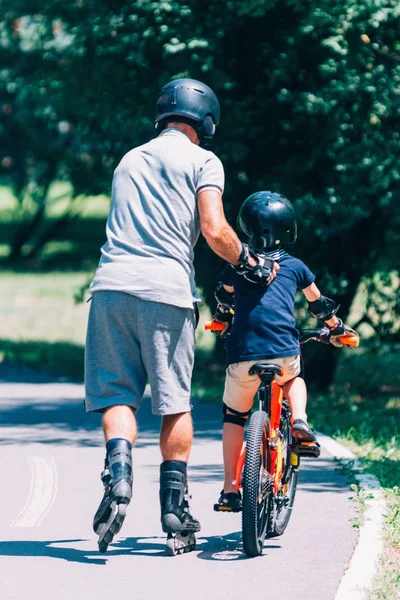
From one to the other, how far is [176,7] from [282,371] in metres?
5.91

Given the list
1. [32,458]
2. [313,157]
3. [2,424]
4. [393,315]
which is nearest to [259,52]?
[313,157]

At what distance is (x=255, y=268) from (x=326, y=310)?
0.70 m

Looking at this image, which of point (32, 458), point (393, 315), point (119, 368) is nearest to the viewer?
point (119, 368)

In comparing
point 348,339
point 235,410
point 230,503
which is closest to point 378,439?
point 348,339

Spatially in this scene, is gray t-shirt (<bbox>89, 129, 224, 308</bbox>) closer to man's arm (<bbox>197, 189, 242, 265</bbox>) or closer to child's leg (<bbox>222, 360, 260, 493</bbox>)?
man's arm (<bbox>197, 189, 242, 265</bbox>)

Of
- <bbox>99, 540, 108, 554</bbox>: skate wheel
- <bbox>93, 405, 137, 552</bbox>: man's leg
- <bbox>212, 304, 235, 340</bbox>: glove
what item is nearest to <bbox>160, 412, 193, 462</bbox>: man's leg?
<bbox>93, 405, 137, 552</bbox>: man's leg

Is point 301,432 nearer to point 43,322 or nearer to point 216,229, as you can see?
point 216,229

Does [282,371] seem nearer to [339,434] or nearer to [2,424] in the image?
[339,434]

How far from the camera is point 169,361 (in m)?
5.77

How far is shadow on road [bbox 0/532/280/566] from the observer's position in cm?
578

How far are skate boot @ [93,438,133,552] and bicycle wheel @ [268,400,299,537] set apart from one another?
85 cm

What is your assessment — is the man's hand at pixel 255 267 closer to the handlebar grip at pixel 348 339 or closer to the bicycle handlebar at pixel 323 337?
the bicycle handlebar at pixel 323 337

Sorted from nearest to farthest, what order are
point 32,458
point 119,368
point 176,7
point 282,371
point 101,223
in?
1. point 119,368
2. point 282,371
3. point 32,458
4. point 176,7
5. point 101,223

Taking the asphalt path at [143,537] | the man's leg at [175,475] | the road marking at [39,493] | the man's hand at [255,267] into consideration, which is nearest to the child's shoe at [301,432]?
the asphalt path at [143,537]
